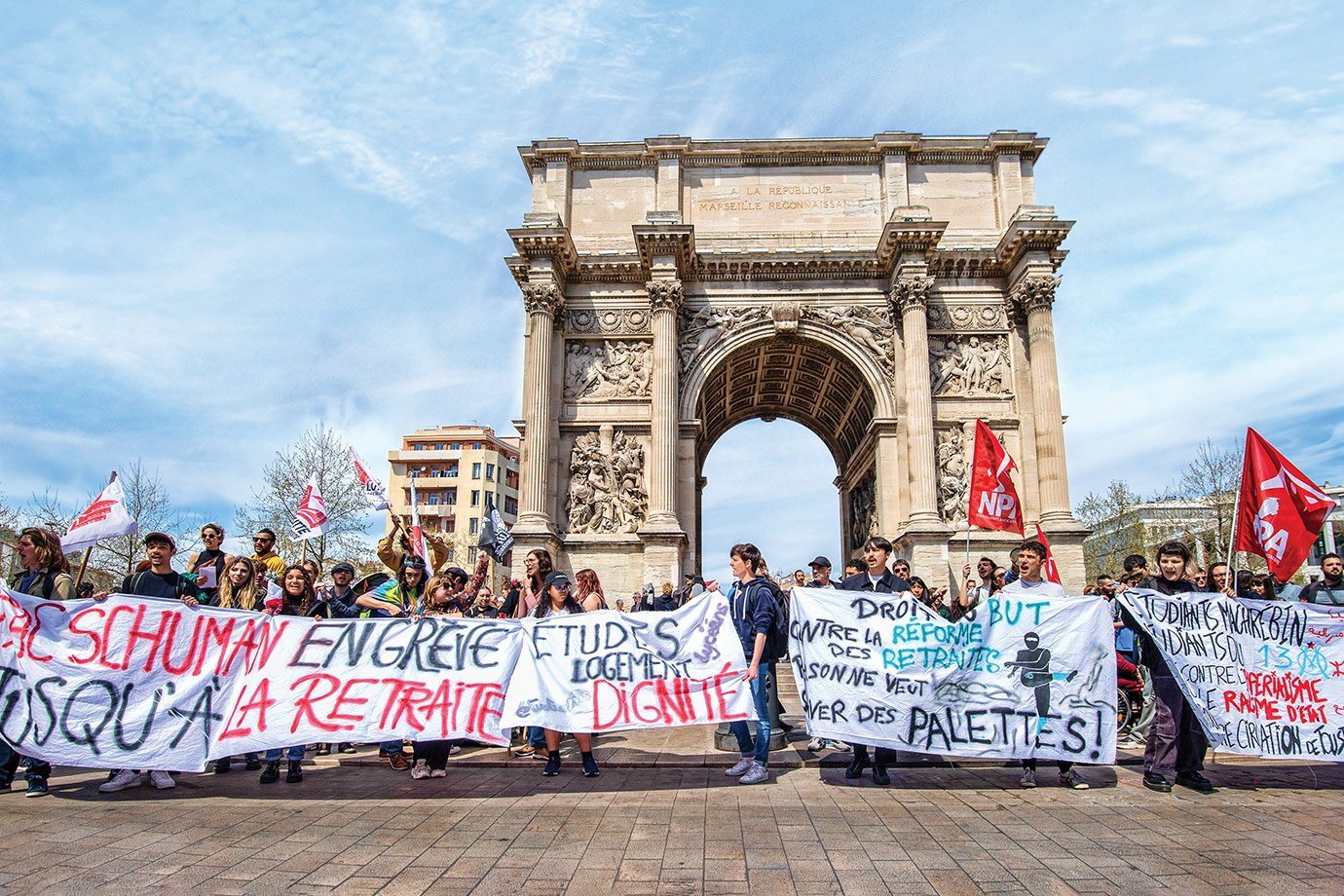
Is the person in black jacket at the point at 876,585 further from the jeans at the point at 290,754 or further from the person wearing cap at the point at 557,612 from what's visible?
the jeans at the point at 290,754

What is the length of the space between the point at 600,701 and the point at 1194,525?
46.3 metres

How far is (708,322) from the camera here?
28.1m

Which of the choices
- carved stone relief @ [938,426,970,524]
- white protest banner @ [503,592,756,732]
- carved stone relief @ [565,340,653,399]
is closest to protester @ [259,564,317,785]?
white protest banner @ [503,592,756,732]

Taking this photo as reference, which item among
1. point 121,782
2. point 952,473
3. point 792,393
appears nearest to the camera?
point 121,782

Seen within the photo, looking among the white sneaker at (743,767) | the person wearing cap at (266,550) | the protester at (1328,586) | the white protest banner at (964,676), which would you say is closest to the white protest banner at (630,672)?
the white sneaker at (743,767)

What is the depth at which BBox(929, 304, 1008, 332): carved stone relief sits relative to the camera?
2764 cm

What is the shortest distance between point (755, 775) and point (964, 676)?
2.15m

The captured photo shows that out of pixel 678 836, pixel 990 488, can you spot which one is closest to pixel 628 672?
pixel 678 836

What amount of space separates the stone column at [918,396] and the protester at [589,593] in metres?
16.8

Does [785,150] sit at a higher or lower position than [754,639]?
higher

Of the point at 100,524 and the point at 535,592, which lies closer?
the point at 100,524

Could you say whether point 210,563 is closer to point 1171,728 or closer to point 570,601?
point 570,601

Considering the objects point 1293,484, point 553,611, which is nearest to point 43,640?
point 553,611

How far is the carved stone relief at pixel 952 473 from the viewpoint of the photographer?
25.8 m
